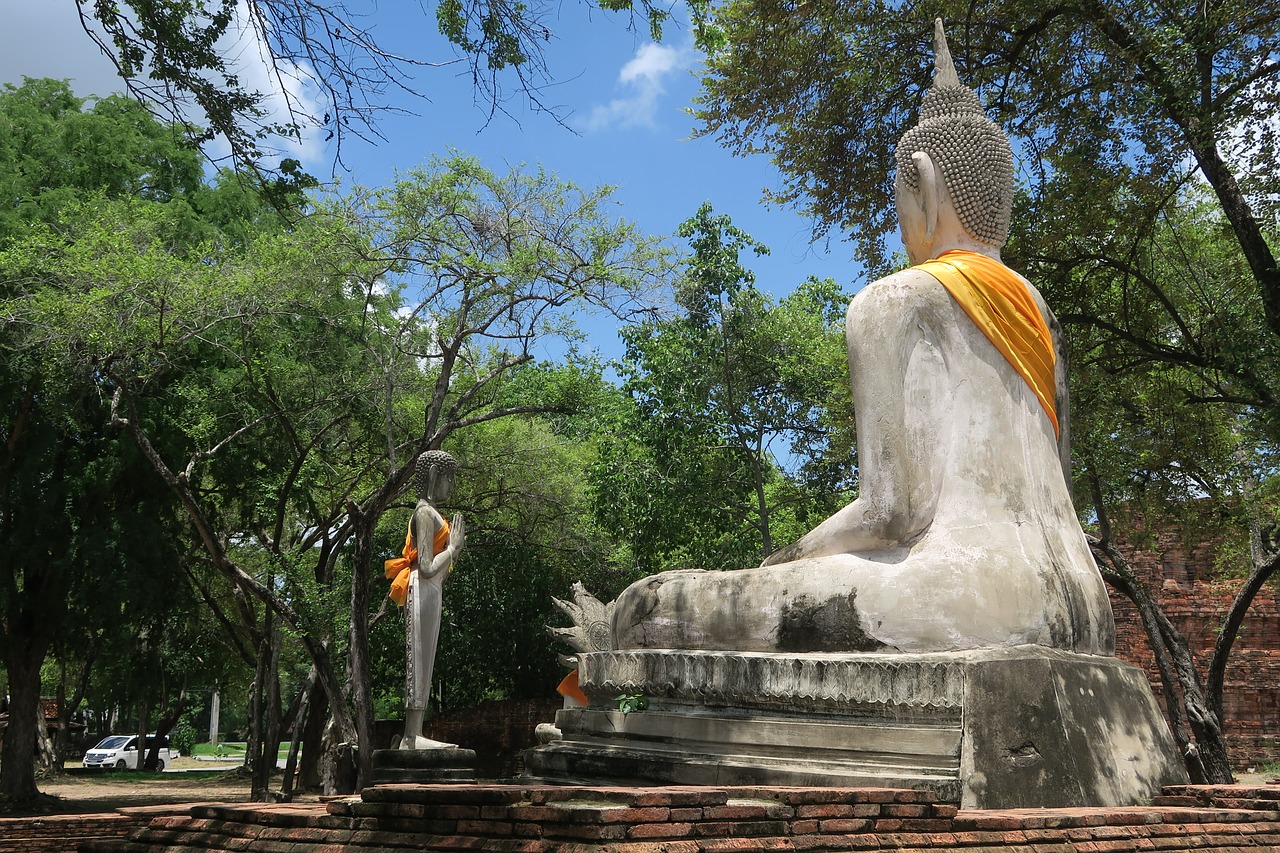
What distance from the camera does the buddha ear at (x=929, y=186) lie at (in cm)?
612

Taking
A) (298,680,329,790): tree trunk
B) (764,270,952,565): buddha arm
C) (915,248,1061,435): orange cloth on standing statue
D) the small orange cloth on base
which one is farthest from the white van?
(915,248,1061,435): orange cloth on standing statue

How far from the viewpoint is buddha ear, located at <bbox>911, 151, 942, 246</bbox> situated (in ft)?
20.1

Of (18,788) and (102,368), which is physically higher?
(102,368)

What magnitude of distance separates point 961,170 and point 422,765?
198 inches

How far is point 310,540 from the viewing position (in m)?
19.0

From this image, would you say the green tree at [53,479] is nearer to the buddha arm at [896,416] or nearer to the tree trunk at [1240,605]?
the buddha arm at [896,416]

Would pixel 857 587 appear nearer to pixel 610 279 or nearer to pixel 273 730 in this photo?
pixel 610 279

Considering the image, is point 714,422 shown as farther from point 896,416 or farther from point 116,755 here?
point 116,755

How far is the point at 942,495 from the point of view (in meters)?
5.46

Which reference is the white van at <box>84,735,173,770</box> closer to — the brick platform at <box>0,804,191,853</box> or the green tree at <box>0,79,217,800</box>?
the green tree at <box>0,79,217,800</box>

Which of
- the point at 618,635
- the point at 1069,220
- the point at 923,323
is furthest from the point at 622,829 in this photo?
the point at 1069,220

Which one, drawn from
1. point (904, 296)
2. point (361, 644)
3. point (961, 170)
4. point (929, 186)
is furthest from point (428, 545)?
point (361, 644)

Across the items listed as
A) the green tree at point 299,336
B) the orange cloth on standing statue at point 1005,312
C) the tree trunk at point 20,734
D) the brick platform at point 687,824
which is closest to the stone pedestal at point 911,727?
the brick platform at point 687,824

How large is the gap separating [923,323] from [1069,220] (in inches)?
252
